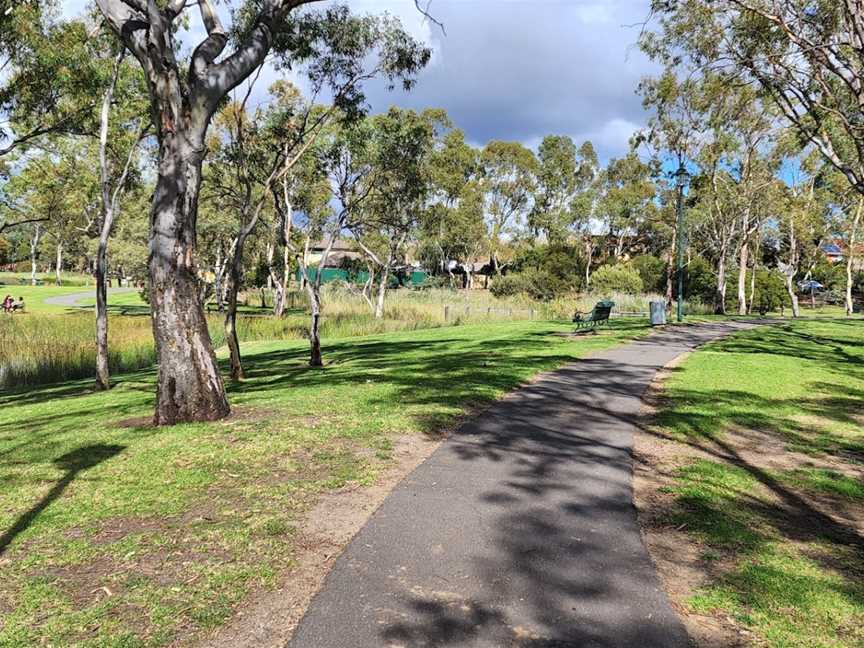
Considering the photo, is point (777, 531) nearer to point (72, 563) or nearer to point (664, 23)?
point (72, 563)

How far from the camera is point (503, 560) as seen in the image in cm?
348

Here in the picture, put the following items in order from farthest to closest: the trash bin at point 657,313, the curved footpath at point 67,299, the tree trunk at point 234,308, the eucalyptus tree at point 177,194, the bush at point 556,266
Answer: the curved footpath at point 67,299, the bush at point 556,266, the trash bin at point 657,313, the tree trunk at point 234,308, the eucalyptus tree at point 177,194

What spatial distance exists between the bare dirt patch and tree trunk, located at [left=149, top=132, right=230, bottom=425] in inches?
114

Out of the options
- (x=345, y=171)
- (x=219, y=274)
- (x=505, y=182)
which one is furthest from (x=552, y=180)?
(x=345, y=171)

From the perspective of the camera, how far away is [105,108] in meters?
12.2

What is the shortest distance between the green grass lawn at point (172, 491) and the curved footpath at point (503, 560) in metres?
0.58

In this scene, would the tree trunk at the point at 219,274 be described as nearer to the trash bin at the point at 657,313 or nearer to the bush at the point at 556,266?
the bush at the point at 556,266

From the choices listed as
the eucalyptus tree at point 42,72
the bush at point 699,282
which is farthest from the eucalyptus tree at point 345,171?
the bush at point 699,282

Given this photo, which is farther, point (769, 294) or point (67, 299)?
point (67, 299)

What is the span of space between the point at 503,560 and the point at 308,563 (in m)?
1.20

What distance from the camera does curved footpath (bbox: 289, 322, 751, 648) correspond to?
279 centimetres

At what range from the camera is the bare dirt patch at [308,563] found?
9.07 ft

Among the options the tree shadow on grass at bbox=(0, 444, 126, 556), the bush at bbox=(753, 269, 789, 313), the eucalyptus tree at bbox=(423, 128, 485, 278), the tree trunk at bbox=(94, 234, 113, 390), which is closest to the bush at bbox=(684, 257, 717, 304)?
the bush at bbox=(753, 269, 789, 313)

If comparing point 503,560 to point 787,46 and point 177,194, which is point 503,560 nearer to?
point 177,194
